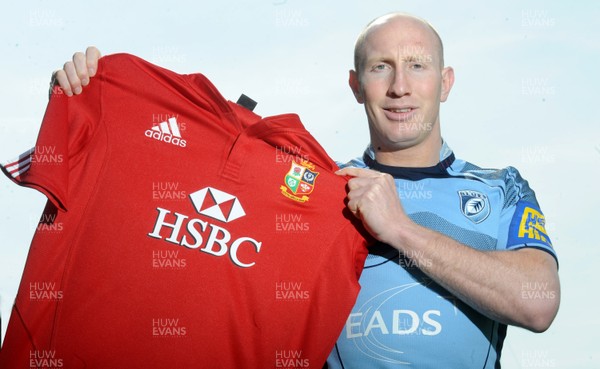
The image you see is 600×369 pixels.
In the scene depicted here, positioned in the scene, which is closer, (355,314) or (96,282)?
(96,282)

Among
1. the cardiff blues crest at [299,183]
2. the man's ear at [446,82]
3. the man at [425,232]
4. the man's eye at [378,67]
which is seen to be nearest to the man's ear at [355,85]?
the man at [425,232]

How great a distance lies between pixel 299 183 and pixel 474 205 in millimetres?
925

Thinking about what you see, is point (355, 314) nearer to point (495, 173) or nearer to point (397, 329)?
point (397, 329)

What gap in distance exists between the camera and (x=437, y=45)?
12.7 feet

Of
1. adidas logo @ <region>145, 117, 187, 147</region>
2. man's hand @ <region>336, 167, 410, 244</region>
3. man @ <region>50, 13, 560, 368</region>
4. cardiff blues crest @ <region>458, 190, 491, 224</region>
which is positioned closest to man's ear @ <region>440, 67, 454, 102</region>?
man @ <region>50, 13, 560, 368</region>

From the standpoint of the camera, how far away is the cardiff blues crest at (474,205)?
11.7 feet

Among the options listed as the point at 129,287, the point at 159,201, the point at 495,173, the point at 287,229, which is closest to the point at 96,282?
the point at 129,287

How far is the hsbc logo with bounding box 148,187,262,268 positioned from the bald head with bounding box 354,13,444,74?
113cm

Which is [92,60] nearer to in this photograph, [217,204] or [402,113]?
[217,204]

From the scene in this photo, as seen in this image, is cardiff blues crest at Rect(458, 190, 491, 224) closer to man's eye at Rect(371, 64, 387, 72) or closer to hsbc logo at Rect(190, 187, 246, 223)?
man's eye at Rect(371, 64, 387, 72)

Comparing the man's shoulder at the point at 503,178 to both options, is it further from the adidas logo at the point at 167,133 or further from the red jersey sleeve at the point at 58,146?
the red jersey sleeve at the point at 58,146

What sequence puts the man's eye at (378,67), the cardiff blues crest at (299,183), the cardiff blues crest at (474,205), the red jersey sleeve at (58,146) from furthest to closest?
the man's eye at (378,67), the cardiff blues crest at (474,205), the cardiff blues crest at (299,183), the red jersey sleeve at (58,146)

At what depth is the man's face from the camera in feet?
12.0

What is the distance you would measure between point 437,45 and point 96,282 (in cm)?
218
